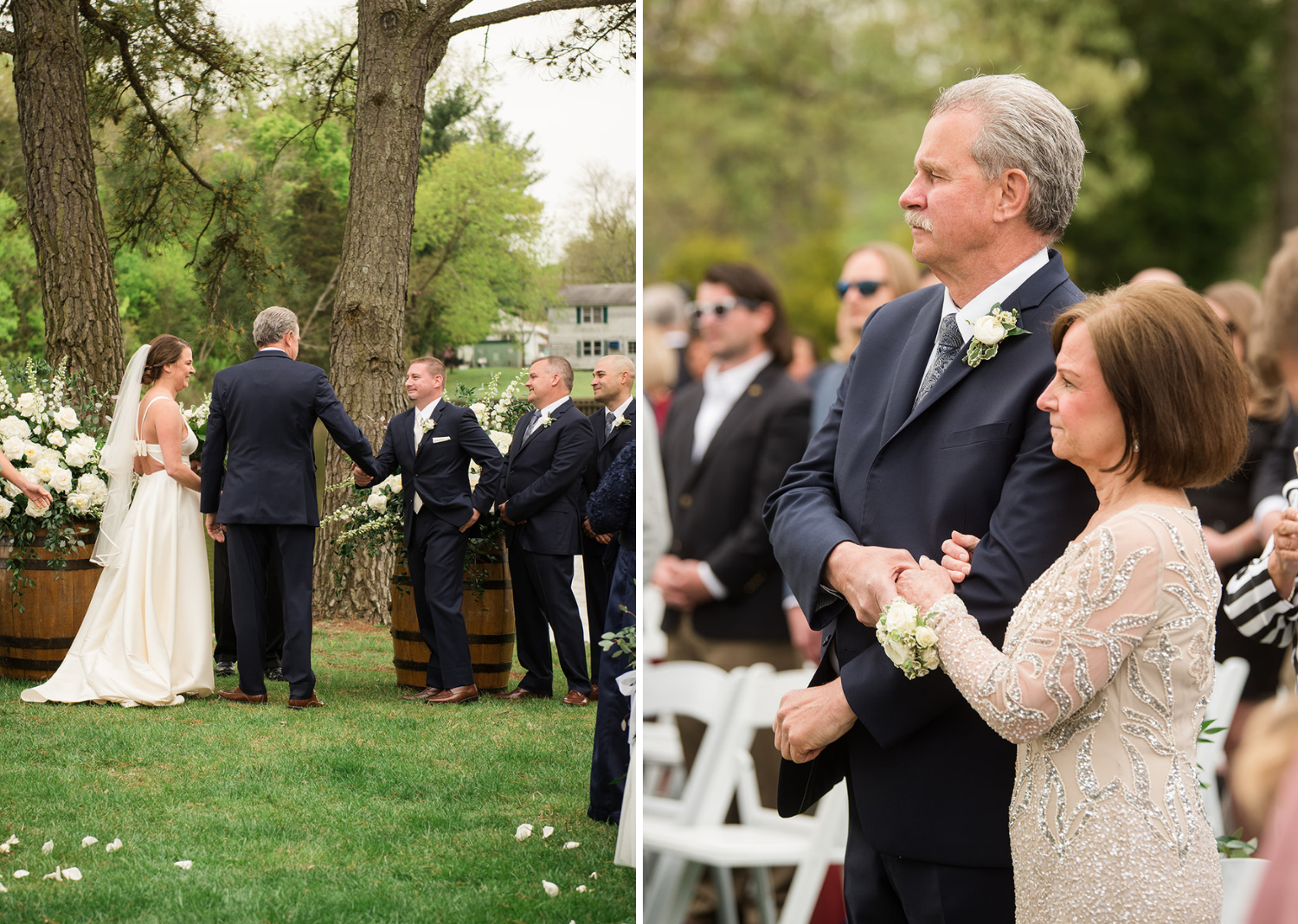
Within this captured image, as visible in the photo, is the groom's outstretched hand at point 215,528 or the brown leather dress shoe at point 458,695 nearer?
the brown leather dress shoe at point 458,695

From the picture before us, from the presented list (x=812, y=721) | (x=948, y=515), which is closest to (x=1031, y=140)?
(x=948, y=515)

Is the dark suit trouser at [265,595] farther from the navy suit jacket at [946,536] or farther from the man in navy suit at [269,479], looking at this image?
the navy suit jacket at [946,536]

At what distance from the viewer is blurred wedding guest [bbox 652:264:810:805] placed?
4.43m

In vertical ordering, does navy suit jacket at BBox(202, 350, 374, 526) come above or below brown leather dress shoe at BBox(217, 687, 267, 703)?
above

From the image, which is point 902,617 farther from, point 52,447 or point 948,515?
point 52,447

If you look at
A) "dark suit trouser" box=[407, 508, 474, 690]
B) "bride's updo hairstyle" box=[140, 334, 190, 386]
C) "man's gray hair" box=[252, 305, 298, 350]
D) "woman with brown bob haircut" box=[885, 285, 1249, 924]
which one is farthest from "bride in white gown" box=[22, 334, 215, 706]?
"woman with brown bob haircut" box=[885, 285, 1249, 924]

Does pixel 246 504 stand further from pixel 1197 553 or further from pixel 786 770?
pixel 1197 553

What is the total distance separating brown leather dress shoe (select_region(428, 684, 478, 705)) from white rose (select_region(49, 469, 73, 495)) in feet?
5.63

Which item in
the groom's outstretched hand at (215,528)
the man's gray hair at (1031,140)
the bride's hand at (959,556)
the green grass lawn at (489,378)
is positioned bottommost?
the groom's outstretched hand at (215,528)

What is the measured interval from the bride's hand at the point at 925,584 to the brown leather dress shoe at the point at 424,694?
2422mm

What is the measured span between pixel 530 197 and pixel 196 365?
1.30 m

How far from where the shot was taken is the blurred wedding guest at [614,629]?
11.9ft

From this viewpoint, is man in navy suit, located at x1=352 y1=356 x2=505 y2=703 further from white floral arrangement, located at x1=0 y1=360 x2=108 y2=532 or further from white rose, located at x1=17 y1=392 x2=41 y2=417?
white rose, located at x1=17 y1=392 x2=41 y2=417

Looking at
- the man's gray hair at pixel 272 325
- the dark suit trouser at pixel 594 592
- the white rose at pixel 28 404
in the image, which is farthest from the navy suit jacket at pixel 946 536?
the white rose at pixel 28 404
